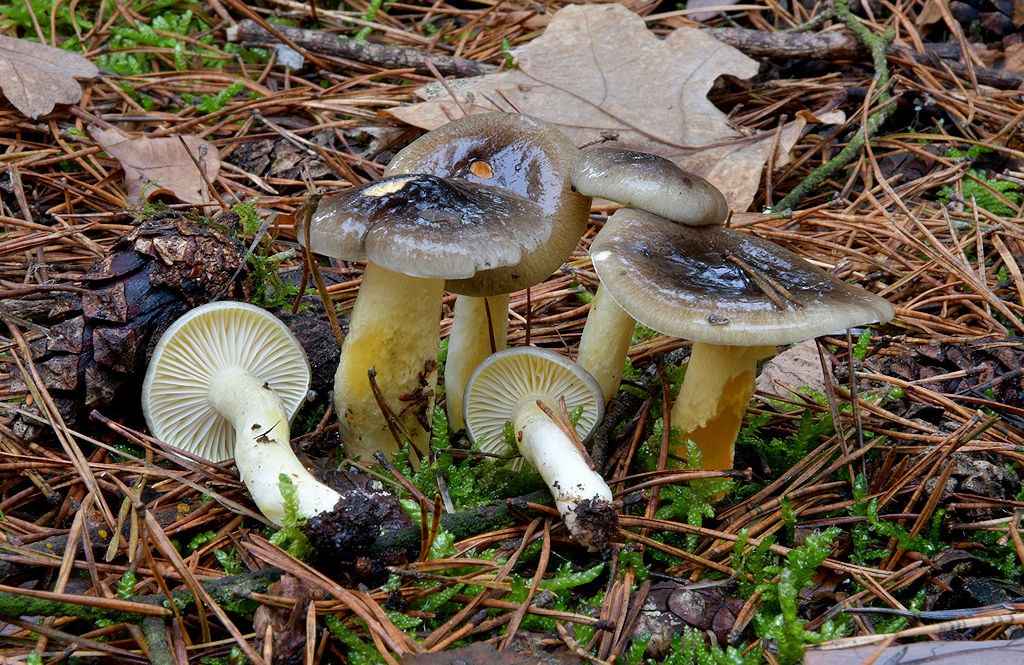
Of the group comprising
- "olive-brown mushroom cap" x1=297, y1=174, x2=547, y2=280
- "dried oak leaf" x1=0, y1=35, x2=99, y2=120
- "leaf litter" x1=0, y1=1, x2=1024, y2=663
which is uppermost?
"olive-brown mushroom cap" x1=297, y1=174, x2=547, y2=280

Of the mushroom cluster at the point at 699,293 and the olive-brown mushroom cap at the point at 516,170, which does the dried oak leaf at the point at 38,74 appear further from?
the mushroom cluster at the point at 699,293

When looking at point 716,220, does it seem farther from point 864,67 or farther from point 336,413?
point 864,67

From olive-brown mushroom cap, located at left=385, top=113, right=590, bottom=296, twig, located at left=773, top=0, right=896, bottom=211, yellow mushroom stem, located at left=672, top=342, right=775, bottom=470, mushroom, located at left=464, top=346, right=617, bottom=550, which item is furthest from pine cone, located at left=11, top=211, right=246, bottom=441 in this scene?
twig, located at left=773, top=0, right=896, bottom=211

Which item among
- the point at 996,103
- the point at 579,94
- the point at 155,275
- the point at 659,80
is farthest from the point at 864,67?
the point at 155,275

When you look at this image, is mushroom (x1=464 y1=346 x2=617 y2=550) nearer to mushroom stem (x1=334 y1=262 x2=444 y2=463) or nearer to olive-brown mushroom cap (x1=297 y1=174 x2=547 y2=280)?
mushroom stem (x1=334 y1=262 x2=444 y2=463)

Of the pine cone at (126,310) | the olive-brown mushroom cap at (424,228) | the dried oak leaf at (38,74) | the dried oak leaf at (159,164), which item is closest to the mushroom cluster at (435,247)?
the olive-brown mushroom cap at (424,228)

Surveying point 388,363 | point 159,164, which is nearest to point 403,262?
point 388,363
